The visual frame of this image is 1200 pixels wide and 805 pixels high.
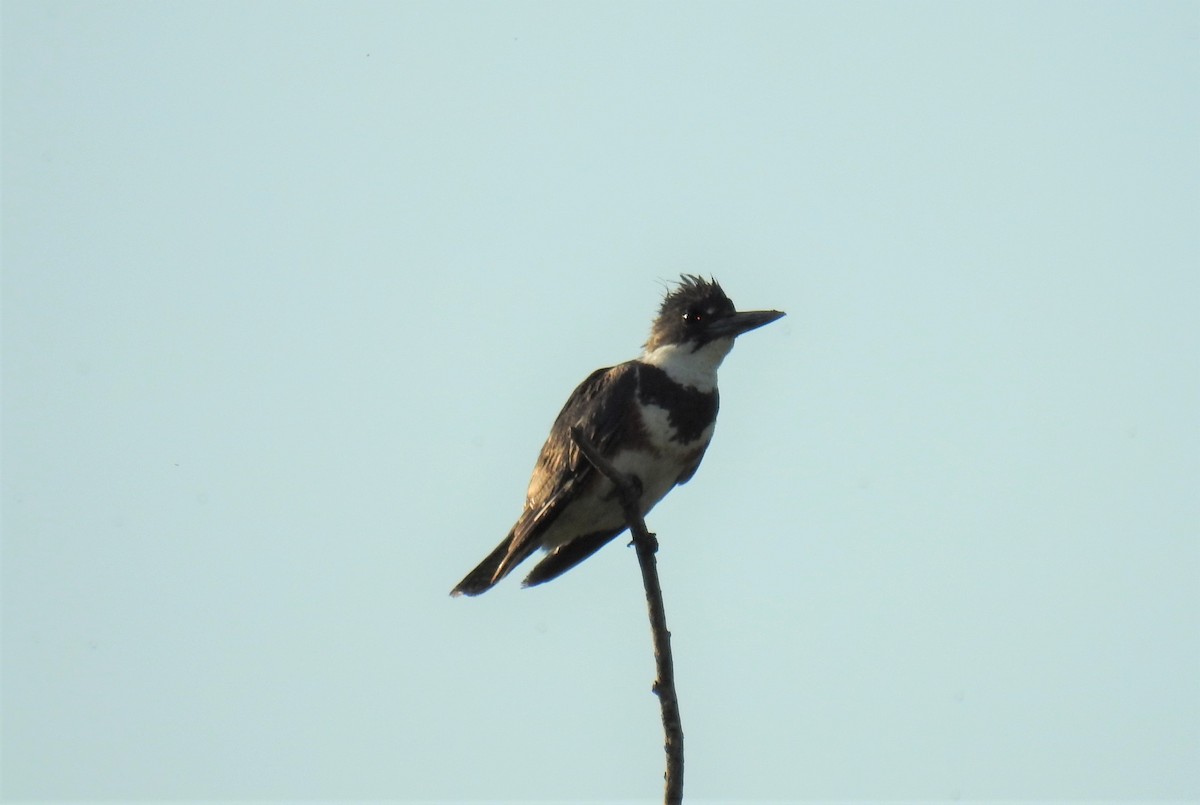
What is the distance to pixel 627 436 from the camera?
7.14 m

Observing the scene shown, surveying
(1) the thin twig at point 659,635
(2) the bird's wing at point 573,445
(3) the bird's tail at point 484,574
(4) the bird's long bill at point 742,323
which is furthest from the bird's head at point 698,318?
(1) the thin twig at point 659,635

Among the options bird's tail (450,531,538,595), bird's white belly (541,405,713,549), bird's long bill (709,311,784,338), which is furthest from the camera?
bird's long bill (709,311,784,338)

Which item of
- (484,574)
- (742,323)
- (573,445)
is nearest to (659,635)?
(573,445)

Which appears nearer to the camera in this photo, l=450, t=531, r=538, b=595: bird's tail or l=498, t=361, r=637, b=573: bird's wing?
l=498, t=361, r=637, b=573: bird's wing

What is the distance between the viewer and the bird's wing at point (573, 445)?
698cm

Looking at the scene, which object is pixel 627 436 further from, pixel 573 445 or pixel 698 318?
pixel 698 318

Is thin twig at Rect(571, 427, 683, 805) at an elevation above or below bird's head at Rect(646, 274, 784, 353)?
below

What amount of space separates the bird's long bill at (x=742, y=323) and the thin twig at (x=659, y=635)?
6.08ft

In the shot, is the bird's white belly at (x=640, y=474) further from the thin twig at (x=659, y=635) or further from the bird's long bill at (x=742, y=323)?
the thin twig at (x=659, y=635)

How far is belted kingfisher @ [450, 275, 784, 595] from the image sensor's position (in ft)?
23.2

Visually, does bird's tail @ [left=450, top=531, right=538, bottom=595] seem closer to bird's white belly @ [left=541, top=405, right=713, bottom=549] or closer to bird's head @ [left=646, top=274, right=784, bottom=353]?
Answer: bird's white belly @ [left=541, top=405, right=713, bottom=549]

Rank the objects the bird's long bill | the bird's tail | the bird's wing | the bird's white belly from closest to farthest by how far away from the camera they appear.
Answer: the bird's wing
the bird's white belly
the bird's tail
the bird's long bill

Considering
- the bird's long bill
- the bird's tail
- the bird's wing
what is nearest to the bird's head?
the bird's long bill

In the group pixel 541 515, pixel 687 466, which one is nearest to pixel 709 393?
pixel 687 466
